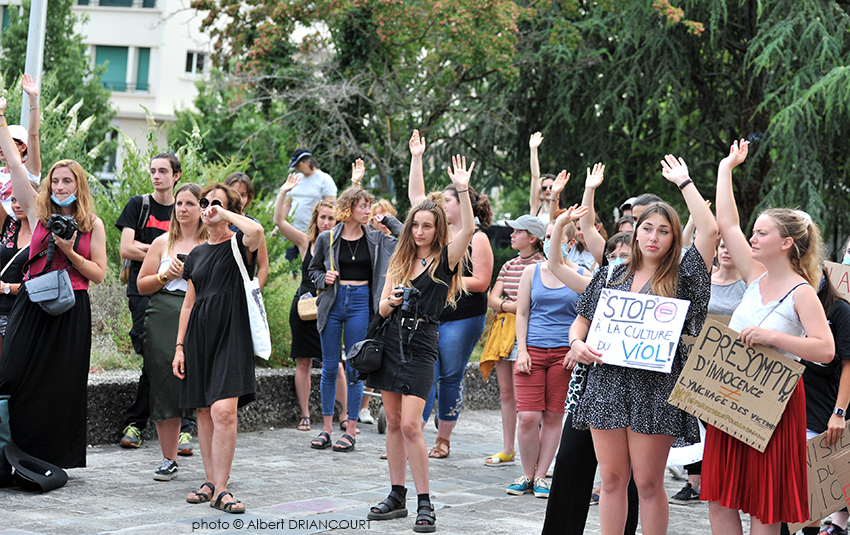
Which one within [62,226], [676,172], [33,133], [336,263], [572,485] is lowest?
[572,485]

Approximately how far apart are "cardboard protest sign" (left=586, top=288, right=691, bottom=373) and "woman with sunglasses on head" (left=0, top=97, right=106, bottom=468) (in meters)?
3.54

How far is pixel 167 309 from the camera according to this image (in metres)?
6.56

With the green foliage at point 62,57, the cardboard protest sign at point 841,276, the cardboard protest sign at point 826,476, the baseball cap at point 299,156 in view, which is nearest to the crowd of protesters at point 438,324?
the cardboard protest sign at point 826,476

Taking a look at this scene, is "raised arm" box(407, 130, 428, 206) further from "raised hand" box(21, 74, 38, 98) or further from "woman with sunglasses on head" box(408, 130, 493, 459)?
"raised hand" box(21, 74, 38, 98)

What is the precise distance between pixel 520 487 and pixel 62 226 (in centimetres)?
360

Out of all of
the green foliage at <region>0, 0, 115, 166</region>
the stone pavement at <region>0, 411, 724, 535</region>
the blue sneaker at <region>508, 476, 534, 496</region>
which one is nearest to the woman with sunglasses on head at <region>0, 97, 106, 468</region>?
the stone pavement at <region>0, 411, 724, 535</region>

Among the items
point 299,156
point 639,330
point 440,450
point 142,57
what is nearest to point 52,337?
point 440,450

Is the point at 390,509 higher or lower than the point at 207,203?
lower

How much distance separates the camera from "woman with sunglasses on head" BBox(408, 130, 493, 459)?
747 cm

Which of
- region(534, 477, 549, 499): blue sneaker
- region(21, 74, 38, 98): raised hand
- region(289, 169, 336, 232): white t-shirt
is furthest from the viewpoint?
region(289, 169, 336, 232): white t-shirt

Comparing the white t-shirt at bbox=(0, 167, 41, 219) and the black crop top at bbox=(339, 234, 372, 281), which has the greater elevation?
the white t-shirt at bbox=(0, 167, 41, 219)

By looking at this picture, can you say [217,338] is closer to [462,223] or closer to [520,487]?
[462,223]

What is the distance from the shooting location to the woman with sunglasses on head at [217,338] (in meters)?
5.73

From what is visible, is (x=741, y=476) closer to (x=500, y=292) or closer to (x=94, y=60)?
(x=500, y=292)
